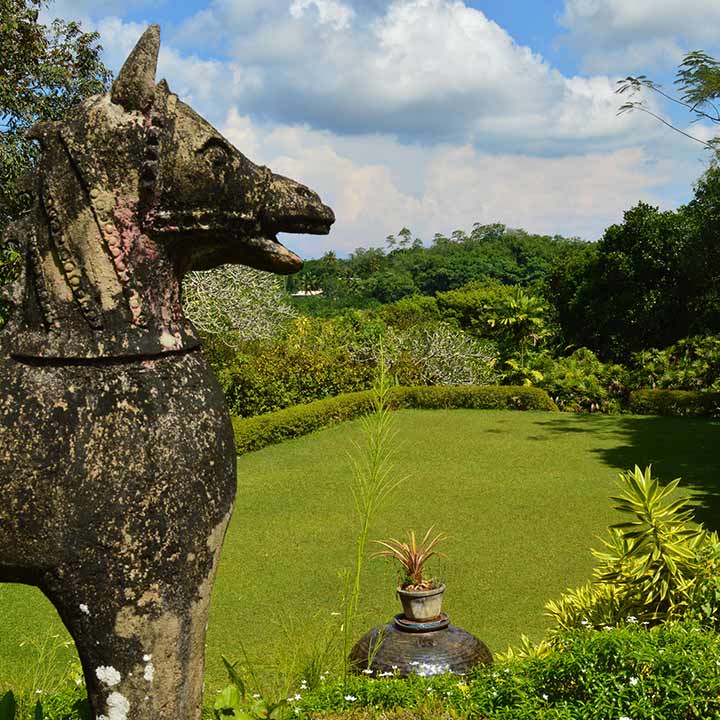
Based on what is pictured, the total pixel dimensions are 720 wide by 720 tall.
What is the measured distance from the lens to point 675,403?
1708 centimetres

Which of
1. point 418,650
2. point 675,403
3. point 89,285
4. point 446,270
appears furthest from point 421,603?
point 446,270

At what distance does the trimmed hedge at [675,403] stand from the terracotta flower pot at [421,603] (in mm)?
13001

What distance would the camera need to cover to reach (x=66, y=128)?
7.39 ft

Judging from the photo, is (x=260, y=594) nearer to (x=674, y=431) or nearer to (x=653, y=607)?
(x=653, y=607)

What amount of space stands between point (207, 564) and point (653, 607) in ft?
11.7

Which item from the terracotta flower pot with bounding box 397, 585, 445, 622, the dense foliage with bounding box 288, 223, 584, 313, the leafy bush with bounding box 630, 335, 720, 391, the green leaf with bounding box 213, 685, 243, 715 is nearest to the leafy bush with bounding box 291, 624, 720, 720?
the terracotta flower pot with bounding box 397, 585, 445, 622

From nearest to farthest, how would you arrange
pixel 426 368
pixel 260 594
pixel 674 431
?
pixel 260 594
pixel 674 431
pixel 426 368

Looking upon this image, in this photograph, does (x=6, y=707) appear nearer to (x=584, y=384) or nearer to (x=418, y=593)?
(x=418, y=593)

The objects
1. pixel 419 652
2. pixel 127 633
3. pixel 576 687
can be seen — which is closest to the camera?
pixel 127 633

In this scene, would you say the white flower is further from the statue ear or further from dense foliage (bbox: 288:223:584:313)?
dense foliage (bbox: 288:223:584:313)

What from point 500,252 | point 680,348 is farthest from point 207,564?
point 500,252

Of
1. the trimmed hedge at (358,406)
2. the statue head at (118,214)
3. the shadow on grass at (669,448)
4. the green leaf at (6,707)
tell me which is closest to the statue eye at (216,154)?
the statue head at (118,214)

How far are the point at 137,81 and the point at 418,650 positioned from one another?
12.1ft

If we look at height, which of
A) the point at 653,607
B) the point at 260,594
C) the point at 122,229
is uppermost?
the point at 122,229
